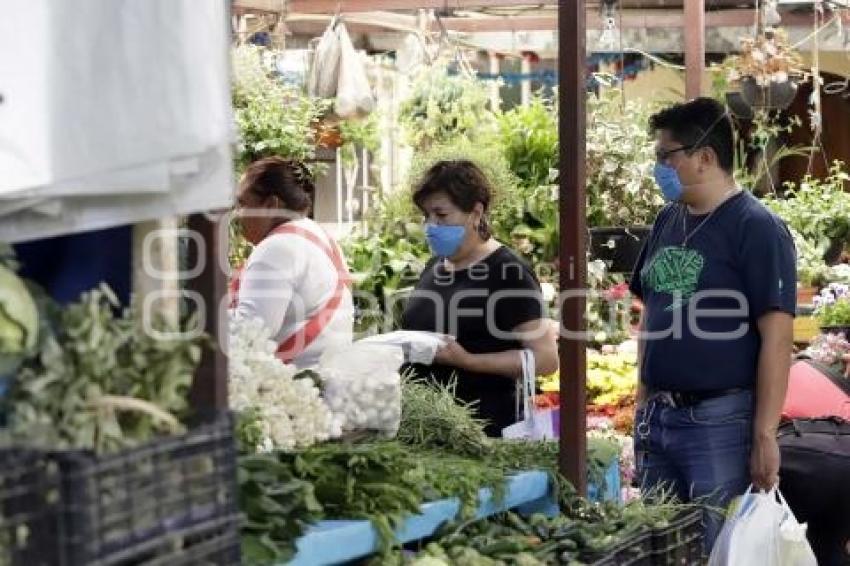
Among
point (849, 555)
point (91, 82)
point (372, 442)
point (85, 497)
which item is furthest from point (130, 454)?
point (849, 555)

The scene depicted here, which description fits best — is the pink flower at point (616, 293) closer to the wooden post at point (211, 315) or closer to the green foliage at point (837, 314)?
the green foliage at point (837, 314)

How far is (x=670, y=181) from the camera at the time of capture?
533 cm

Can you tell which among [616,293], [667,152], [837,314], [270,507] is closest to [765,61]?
[616,293]

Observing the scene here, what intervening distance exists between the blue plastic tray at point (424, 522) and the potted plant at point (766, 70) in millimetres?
5683

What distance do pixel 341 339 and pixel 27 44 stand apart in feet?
10.2

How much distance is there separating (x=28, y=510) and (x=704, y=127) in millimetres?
3359

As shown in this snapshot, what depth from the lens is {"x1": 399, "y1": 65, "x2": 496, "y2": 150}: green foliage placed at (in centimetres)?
1034

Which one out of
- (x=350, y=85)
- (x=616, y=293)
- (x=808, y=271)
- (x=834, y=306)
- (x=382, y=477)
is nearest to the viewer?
(x=382, y=477)

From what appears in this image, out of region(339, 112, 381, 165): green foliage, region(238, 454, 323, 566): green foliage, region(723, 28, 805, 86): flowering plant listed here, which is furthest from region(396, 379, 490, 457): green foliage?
region(723, 28, 805, 86): flowering plant

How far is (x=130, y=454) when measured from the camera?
2520mm

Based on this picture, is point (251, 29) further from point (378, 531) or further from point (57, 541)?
point (57, 541)

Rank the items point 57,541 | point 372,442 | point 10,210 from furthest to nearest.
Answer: point 372,442 < point 10,210 < point 57,541

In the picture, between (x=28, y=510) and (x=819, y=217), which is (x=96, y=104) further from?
(x=819, y=217)

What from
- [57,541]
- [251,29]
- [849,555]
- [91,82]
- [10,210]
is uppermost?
[251,29]
